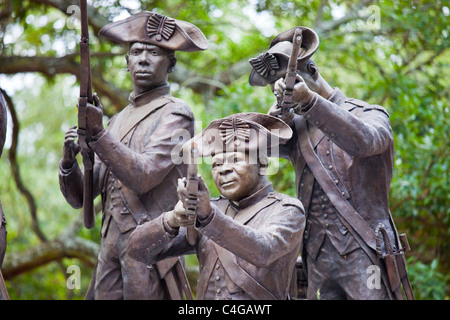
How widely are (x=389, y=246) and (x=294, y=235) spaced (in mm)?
986

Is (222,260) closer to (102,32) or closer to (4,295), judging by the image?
(4,295)

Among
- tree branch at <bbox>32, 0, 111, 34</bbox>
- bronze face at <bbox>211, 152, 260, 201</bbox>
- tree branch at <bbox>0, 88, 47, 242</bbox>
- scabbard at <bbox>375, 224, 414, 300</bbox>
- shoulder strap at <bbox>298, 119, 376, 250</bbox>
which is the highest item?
bronze face at <bbox>211, 152, 260, 201</bbox>

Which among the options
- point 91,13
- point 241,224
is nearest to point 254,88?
point 91,13

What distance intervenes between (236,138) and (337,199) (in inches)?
39.4

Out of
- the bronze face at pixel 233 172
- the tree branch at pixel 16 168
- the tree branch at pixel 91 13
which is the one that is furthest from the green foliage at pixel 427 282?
the tree branch at pixel 16 168

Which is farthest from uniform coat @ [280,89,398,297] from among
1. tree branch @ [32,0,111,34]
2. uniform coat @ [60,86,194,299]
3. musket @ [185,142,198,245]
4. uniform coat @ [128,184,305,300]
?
tree branch @ [32,0,111,34]

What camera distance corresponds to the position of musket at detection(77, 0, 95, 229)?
5.88 m

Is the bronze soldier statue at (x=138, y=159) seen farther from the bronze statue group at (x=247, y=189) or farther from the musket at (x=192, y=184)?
the musket at (x=192, y=184)

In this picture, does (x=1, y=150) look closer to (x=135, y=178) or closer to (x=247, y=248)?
(x=135, y=178)

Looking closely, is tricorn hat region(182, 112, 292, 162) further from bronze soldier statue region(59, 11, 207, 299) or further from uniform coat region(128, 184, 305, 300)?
bronze soldier statue region(59, 11, 207, 299)

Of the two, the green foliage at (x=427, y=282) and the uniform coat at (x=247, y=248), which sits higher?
the uniform coat at (x=247, y=248)

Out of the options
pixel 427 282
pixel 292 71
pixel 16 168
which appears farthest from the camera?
pixel 16 168

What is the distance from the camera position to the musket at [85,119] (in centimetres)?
588

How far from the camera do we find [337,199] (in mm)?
6035
